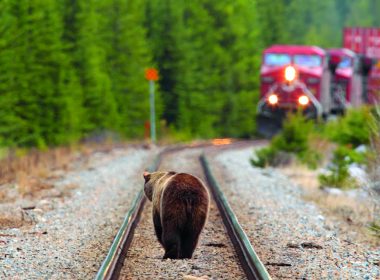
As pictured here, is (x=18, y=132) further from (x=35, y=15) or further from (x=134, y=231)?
(x=134, y=231)

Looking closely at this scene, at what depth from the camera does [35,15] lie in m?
27.5

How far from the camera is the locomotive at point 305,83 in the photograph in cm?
3044

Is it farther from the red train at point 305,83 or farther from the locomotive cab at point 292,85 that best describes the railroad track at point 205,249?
the red train at point 305,83

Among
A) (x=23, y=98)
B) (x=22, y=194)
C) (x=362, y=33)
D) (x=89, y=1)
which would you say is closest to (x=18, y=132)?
(x=23, y=98)

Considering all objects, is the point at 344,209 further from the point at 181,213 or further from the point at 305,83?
the point at 305,83

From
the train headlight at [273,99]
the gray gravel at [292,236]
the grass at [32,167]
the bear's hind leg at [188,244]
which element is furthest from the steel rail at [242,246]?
the train headlight at [273,99]

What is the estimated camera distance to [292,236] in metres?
10.5

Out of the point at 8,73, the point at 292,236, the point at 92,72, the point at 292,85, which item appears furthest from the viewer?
the point at 92,72

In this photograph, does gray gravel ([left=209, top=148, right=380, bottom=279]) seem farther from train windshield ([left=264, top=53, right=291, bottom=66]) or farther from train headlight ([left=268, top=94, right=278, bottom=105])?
train windshield ([left=264, top=53, right=291, bottom=66])

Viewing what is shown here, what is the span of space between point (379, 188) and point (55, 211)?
540cm

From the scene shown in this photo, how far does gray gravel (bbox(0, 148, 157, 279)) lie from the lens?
8492 millimetres

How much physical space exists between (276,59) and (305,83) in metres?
2.07

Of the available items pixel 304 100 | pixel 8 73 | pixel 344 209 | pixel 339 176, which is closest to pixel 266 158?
pixel 339 176

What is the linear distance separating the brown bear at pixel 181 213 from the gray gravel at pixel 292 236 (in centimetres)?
94
